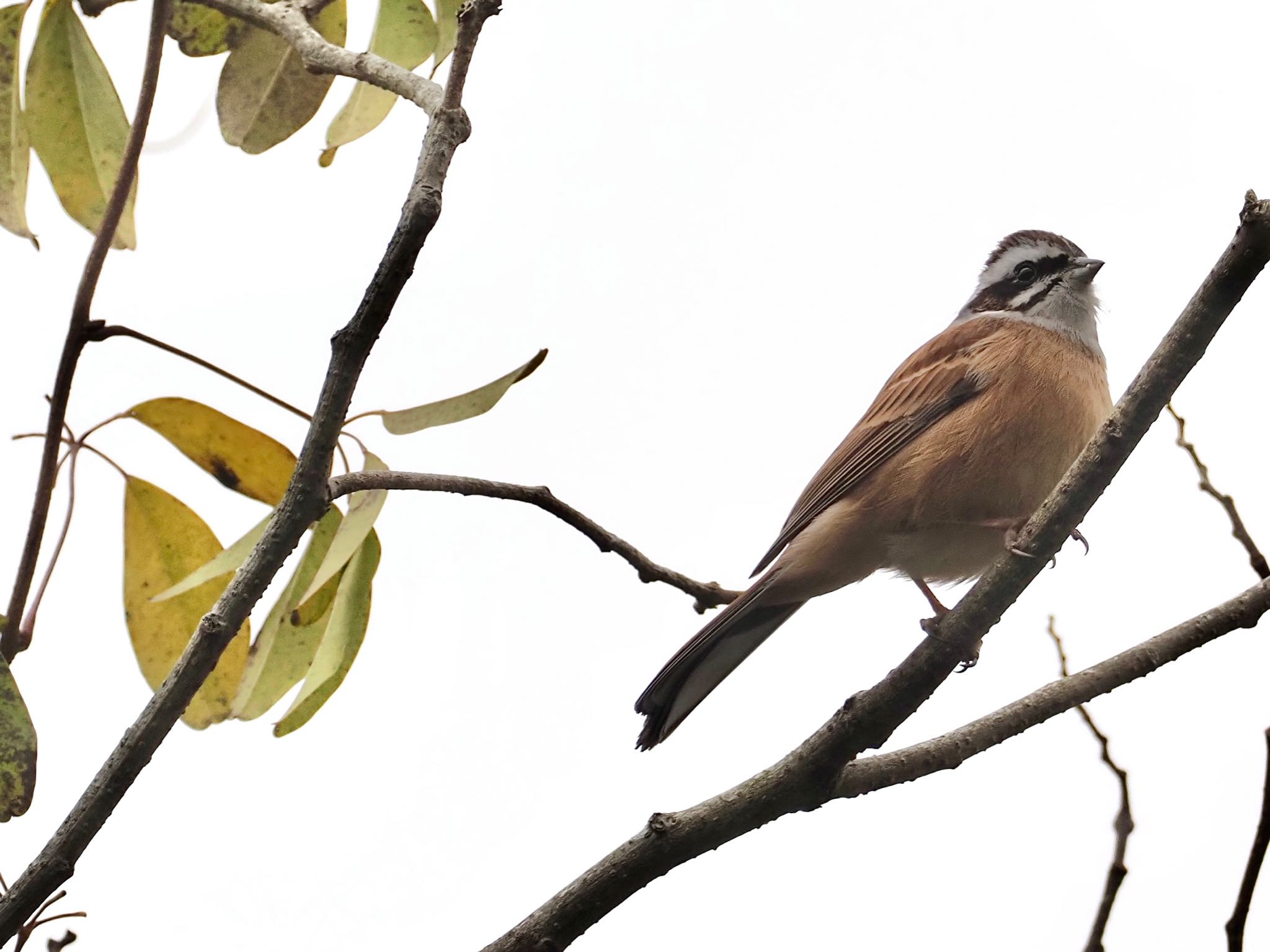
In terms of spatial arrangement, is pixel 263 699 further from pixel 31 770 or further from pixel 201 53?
pixel 201 53

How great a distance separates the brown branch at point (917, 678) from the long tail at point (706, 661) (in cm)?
112

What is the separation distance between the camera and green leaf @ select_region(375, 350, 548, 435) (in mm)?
2529

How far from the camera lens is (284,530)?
205 cm

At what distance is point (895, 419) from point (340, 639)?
2.69m

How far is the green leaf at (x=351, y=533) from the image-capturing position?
2602 mm

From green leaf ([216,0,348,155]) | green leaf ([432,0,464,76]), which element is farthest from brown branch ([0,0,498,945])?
green leaf ([216,0,348,155])

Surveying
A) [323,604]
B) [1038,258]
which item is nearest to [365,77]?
[323,604]

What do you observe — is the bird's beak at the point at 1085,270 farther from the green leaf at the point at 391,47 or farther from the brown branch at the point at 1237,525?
the green leaf at the point at 391,47

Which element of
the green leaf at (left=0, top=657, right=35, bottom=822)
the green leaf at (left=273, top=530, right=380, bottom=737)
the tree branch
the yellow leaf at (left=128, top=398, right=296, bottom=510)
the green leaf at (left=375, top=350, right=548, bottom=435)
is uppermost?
the tree branch

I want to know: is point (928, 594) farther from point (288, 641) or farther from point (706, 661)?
point (288, 641)

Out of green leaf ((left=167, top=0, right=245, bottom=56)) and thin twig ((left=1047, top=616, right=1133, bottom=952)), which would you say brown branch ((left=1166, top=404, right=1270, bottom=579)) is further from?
green leaf ((left=167, top=0, right=245, bottom=56))

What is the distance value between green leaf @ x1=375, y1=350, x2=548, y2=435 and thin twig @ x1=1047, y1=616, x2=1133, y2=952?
1.38m

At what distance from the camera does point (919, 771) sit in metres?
2.80

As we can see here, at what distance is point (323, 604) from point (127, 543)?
1.79 feet
